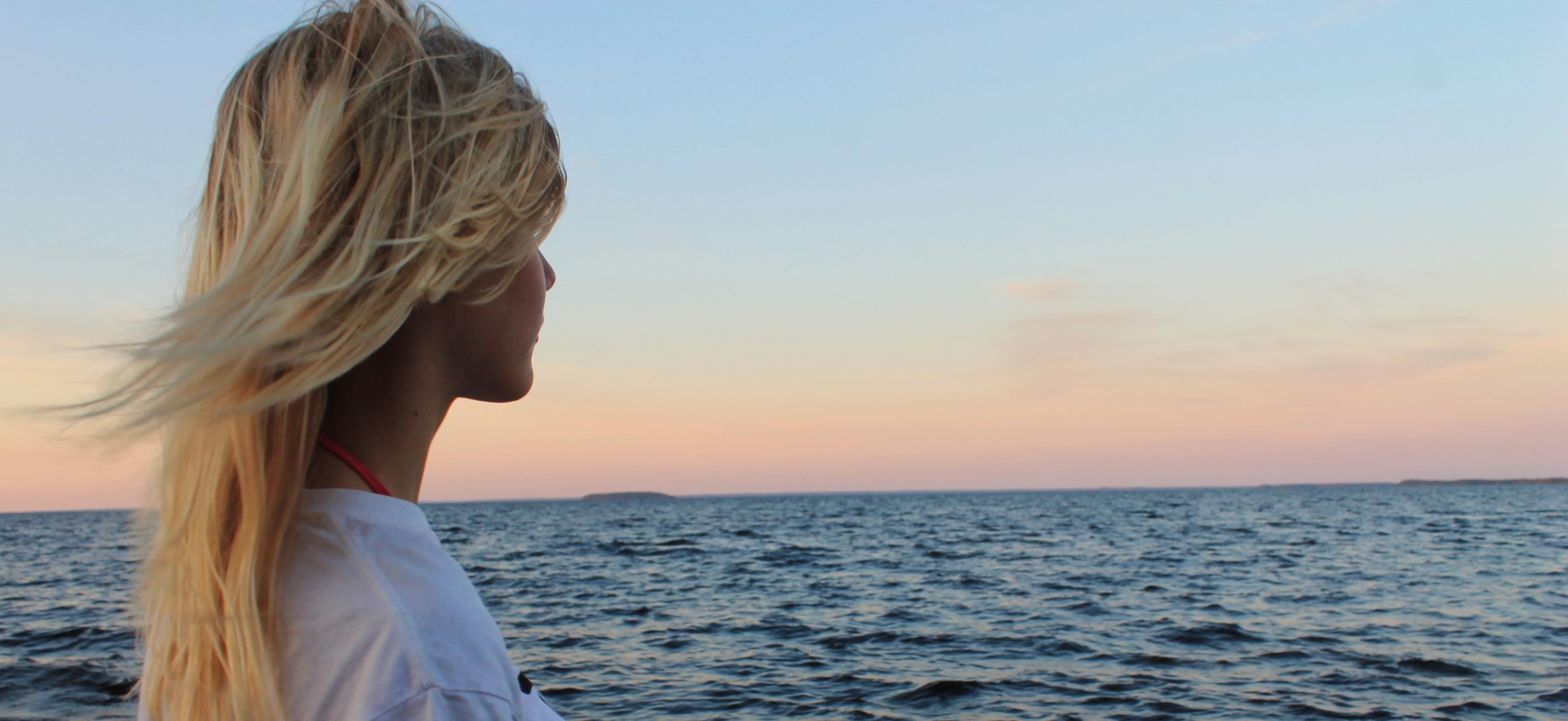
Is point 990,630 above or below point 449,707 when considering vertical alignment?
below

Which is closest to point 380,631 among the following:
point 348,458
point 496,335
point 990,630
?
point 348,458

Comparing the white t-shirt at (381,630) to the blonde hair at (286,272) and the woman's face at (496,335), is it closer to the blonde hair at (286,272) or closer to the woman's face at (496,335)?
the blonde hair at (286,272)

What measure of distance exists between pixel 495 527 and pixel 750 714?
5157 cm

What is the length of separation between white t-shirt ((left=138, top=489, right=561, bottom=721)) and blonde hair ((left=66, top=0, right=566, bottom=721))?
0.10ft

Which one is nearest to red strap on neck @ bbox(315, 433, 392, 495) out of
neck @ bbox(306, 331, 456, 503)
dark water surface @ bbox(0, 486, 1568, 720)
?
neck @ bbox(306, 331, 456, 503)

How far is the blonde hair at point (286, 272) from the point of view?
85 centimetres

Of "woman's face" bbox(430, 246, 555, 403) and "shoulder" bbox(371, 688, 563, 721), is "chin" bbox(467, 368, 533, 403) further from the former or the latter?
"shoulder" bbox(371, 688, 563, 721)

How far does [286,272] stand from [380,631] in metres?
0.34

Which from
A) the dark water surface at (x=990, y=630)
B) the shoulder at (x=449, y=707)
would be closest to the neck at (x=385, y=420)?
the shoulder at (x=449, y=707)

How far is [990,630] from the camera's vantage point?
13039 millimetres

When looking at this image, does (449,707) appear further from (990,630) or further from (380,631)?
(990,630)

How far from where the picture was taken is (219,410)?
2.84 ft

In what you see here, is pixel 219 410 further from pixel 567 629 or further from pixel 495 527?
pixel 495 527

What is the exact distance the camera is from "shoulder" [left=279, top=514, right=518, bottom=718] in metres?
0.80
